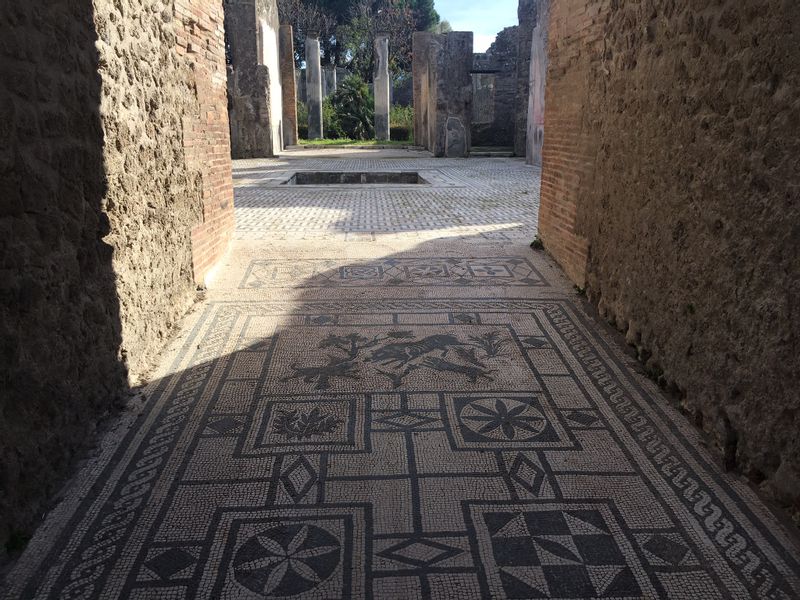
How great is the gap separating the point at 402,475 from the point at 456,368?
104 centimetres

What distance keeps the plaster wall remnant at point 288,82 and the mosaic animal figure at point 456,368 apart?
706 inches

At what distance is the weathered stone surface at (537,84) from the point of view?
13836 mm

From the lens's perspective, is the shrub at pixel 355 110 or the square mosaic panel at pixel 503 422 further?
the shrub at pixel 355 110

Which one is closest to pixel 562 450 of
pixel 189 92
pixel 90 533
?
pixel 90 533

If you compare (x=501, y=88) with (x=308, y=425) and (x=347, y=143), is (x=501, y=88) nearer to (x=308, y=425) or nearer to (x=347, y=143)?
(x=347, y=143)

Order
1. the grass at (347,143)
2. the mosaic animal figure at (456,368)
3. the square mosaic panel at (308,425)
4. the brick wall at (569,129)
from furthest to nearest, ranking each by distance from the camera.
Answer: the grass at (347,143) < the brick wall at (569,129) < the mosaic animal figure at (456,368) < the square mosaic panel at (308,425)

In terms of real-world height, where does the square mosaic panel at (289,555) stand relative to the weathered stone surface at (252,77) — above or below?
below

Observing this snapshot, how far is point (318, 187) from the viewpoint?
37.3ft

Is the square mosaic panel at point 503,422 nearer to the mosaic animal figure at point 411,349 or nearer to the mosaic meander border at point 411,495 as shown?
the mosaic meander border at point 411,495

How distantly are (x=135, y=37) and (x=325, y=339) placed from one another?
74.1 inches

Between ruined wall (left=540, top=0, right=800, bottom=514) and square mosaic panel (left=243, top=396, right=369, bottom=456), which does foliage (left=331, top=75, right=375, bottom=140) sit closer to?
ruined wall (left=540, top=0, right=800, bottom=514)

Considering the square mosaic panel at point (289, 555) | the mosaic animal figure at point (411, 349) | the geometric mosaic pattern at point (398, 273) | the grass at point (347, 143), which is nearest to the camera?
the square mosaic panel at point (289, 555)

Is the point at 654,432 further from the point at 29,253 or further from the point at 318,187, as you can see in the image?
the point at 318,187

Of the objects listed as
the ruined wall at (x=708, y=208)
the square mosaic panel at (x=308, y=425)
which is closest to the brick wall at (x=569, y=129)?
the ruined wall at (x=708, y=208)
